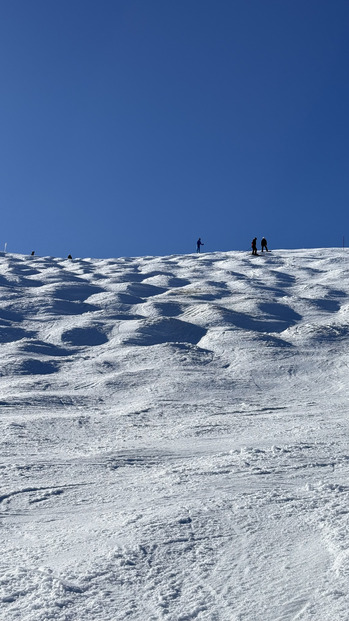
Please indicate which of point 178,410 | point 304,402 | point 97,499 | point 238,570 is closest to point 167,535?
point 238,570

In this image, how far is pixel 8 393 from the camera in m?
8.77

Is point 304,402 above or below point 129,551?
below

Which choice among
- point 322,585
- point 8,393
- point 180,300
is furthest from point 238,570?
point 180,300

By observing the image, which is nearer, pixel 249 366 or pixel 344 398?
pixel 344 398

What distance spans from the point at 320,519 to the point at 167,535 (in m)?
1.17

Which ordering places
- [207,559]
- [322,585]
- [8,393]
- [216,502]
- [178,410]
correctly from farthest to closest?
[8,393]
[178,410]
[216,502]
[207,559]
[322,585]

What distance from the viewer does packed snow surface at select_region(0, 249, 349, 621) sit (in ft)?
11.5

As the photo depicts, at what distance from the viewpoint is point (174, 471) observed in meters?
5.52

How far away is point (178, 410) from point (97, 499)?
10.4 ft

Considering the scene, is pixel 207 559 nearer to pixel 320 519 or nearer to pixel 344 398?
pixel 320 519

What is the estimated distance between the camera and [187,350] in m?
11.1

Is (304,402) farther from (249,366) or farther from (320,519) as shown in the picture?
(320,519)

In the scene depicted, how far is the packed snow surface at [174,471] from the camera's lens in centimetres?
350

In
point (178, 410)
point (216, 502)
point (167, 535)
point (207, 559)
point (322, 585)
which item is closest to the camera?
point (322, 585)
